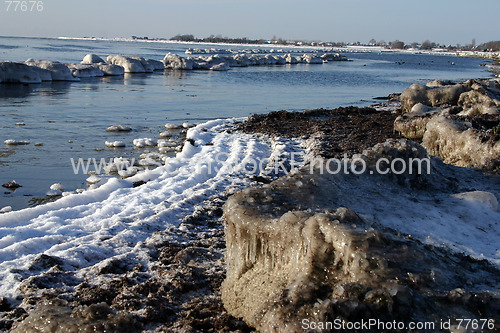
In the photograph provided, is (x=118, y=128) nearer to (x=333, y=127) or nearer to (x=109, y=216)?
(x=333, y=127)

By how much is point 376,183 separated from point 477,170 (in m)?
2.62

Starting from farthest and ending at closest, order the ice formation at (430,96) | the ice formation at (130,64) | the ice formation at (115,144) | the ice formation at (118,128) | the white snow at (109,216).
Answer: the ice formation at (130,64) < the ice formation at (430,96) < the ice formation at (118,128) < the ice formation at (115,144) < the white snow at (109,216)

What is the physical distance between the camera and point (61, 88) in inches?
1063

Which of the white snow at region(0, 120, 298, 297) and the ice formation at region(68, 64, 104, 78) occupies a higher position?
the ice formation at region(68, 64, 104, 78)

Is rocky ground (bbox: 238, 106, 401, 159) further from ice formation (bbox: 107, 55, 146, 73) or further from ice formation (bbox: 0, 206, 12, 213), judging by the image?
ice formation (bbox: 107, 55, 146, 73)

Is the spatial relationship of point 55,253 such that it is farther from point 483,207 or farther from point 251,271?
point 483,207

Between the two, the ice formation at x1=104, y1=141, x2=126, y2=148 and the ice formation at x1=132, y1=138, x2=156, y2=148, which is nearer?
the ice formation at x1=104, y1=141, x2=126, y2=148

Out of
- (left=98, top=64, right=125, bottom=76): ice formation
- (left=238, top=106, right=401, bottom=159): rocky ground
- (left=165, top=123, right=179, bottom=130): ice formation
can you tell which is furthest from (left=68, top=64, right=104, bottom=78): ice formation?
(left=238, top=106, right=401, bottom=159): rocky ground

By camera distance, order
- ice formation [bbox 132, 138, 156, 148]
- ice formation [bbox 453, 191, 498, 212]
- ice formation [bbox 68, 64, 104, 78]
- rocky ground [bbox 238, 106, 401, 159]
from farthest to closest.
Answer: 1. ice formation [bbox 68, 64, 104, 78]
2. ice formation [bbox 132, 138, 156, 148]
3. rocky ground [bbox 238, 106, 401, 159]
4. ice formation [bbox 453, 191, 498, 212]

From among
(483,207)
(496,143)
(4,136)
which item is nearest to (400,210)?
(483,207)

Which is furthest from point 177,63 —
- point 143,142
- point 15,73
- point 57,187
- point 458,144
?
point 458,144

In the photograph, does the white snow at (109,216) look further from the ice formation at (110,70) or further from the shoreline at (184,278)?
the ice formation at (110,70)

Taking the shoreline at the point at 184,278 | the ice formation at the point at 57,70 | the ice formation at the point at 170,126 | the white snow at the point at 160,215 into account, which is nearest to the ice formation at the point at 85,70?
the ice formation at the point at 57,70

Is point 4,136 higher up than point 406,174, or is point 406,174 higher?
point 406,174
